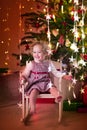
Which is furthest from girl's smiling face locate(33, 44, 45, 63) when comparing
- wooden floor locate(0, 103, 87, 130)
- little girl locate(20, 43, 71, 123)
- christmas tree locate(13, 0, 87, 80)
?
wooden floor locate(0, 103, 87, 130)

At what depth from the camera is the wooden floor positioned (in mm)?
2482

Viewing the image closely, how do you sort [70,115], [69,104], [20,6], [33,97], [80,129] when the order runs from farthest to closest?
[20,6], [69,104], [70,115], [33,97], [80,129]

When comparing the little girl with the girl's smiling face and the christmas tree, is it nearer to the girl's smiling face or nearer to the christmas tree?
the girl's smiling face

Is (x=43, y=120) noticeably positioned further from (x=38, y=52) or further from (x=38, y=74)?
(x=38, y=52)

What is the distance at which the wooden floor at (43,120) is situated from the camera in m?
2.48

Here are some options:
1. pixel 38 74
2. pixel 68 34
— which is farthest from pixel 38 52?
pixel 68 34

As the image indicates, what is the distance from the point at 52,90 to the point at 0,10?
3.56 m

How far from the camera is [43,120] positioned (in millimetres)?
2736

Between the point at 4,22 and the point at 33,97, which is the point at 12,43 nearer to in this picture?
the point at 4,22

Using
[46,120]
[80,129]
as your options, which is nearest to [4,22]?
[46,120]

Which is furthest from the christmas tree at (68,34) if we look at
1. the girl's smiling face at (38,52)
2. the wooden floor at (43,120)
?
the wooden floor at (43,120)

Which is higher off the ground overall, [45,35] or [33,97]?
[45,35]

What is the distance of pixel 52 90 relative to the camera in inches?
106

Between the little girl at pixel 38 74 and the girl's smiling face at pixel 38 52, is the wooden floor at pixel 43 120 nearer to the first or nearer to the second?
the little girl at pixel 38 74
